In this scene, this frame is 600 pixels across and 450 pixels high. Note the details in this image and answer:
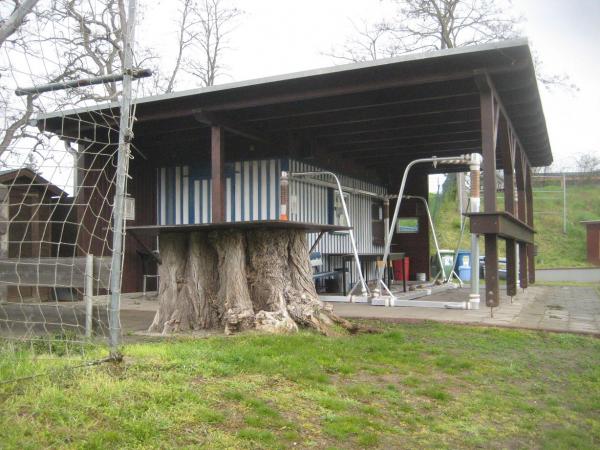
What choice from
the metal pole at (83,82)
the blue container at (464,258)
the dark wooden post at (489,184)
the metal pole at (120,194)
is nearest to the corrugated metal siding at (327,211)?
the blue container at (464,258)

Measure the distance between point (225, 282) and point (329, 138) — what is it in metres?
7.20

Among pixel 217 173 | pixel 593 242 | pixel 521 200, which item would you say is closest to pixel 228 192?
pixel 217 173

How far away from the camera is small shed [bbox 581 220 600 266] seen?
91.2 ft

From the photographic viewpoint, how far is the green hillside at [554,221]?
28.7m

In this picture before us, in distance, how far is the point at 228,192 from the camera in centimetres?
1302

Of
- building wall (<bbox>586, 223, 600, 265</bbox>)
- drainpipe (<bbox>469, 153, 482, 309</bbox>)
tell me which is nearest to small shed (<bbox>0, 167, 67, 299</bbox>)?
drainpipe (<bbox>469, 153, 482, 309</bbox>)

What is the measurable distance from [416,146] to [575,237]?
20120 mm

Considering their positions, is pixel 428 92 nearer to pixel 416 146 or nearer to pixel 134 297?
pixel 416 146

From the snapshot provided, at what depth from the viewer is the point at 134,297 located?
12.2m

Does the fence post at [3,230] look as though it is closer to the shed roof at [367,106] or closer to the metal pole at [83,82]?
the metal pole at [83,82]

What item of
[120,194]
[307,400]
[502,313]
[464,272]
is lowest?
[307,400]

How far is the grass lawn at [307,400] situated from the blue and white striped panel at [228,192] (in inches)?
277

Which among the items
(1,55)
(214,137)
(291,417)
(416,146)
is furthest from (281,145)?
(291,417)

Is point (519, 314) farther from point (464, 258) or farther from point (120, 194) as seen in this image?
point (464, 258)
